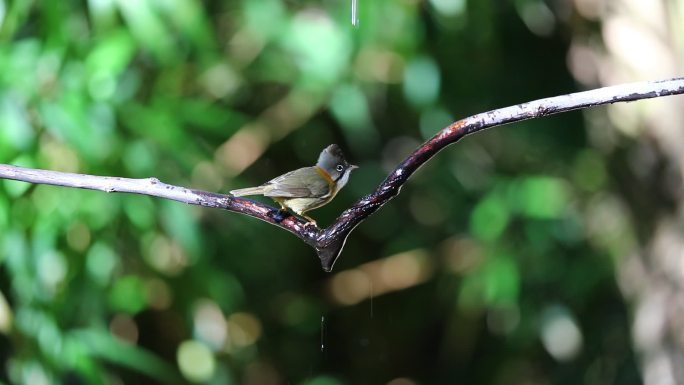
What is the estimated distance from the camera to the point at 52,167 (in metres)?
2.22

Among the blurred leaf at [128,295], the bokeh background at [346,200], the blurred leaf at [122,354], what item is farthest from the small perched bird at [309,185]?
the blurred leaf at [128,295]

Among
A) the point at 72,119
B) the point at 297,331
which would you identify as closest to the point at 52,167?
the point at 72,119

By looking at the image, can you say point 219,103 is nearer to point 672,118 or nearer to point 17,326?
point 17,326

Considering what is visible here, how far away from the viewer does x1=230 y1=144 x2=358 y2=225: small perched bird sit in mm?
1155

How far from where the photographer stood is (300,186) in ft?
3.80

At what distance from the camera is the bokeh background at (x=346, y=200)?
223 cm

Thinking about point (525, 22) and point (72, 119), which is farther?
point (525, 22)

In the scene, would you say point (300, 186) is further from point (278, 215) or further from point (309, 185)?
point (278, 215)

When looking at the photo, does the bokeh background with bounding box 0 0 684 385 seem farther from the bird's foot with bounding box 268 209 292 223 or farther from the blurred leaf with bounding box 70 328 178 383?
the bird's foot with bounding box 268 209 292 223

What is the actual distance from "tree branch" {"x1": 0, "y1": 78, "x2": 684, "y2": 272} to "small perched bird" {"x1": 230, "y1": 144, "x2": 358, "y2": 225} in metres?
0.14

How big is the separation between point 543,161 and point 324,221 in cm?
74

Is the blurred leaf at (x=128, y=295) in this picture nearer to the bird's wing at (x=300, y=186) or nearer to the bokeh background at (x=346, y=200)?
the bokeh background at (x=346, y=200)

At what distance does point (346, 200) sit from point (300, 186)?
161cm

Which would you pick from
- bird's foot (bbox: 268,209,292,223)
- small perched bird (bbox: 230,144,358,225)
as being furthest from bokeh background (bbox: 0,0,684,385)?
bird's foot (bbox: 268,209,292,223)
